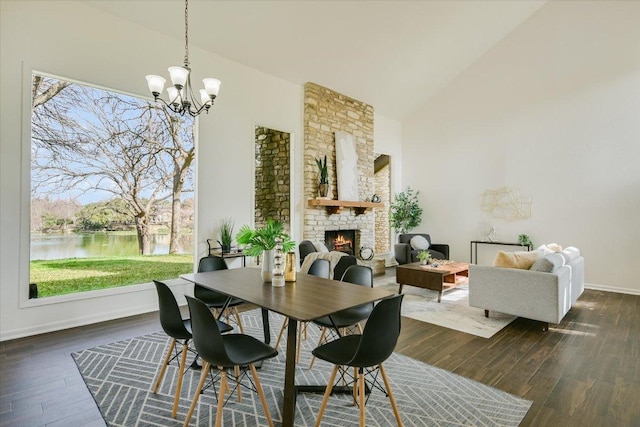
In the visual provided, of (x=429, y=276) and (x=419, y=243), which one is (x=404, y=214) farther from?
(x=429, y=276)

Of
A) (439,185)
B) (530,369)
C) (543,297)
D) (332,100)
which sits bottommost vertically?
(530,369)

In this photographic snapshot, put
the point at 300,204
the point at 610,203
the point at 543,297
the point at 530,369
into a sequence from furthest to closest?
the point at 300,204 < the point at 610,203 < the point at 543,297 < the point at 530,369

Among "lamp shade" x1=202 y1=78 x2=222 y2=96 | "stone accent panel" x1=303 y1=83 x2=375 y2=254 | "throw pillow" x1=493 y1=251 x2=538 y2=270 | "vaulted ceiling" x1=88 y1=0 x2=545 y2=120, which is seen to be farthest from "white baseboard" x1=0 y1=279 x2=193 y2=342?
"throw pillow" x1=493 y1=251 x2=538 y2=270

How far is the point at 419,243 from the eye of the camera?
275 inches

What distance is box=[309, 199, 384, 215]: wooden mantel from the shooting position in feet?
19.9

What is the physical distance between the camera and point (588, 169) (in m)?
5.91

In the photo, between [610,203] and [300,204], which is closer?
[610,203]

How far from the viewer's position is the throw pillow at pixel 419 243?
22.8 feet

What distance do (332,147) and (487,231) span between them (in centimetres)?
372

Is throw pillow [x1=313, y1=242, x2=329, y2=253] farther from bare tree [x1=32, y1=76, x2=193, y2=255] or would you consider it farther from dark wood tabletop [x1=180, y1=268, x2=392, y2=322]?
bare tree [x1=32, y1=76, x2=193, y2=255]

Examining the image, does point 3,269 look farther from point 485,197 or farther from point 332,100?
point 485,197

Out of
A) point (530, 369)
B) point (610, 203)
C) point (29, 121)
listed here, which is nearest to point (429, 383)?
point (530, 369)

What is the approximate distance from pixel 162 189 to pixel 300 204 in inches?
110

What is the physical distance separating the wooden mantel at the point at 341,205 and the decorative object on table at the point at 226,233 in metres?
1.55
